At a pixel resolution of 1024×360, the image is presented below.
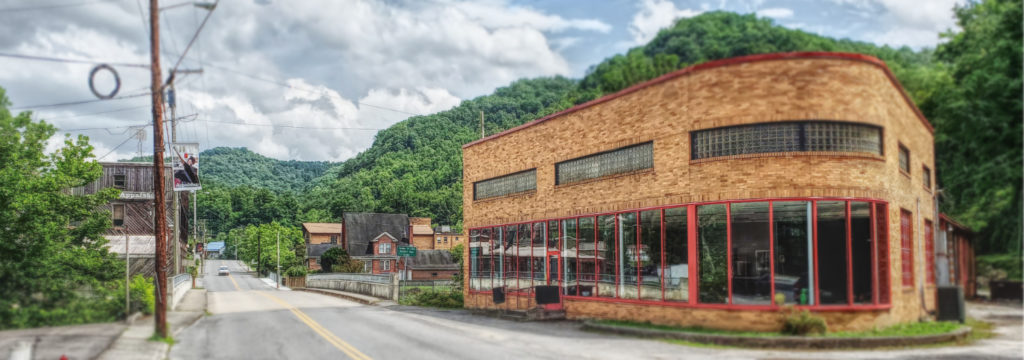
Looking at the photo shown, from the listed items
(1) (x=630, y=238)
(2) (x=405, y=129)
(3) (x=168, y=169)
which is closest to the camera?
(1) (x=630, y=238)

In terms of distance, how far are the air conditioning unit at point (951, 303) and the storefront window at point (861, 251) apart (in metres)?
4.37

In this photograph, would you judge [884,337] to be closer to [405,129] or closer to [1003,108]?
[1003,108]

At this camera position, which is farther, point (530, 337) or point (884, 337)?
point (530, 337)

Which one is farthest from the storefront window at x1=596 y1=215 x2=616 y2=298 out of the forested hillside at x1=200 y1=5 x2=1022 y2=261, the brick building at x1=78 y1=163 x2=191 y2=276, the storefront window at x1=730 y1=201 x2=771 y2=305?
the brick building at x1=78 y1=163 x2=191 y2=276

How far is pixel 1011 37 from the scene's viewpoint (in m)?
26.0

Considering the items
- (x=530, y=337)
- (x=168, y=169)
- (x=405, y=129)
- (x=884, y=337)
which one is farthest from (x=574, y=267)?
(x=405, y=129)

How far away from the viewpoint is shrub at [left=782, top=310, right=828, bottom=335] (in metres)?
17.7

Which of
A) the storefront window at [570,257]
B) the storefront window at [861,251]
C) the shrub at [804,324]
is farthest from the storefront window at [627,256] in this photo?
the storefront window at [861,251]

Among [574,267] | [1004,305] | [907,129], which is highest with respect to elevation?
[907,129]

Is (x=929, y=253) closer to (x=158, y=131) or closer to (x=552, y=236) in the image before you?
(x=552, y=236)

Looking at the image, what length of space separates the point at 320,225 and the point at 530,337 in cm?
10690

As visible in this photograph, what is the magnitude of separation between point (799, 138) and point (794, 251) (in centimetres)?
303

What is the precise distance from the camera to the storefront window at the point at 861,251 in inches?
742

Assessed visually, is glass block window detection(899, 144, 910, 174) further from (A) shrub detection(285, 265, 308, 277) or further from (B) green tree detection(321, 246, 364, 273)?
(A) shrub detection(285, 265, 308, 277)
